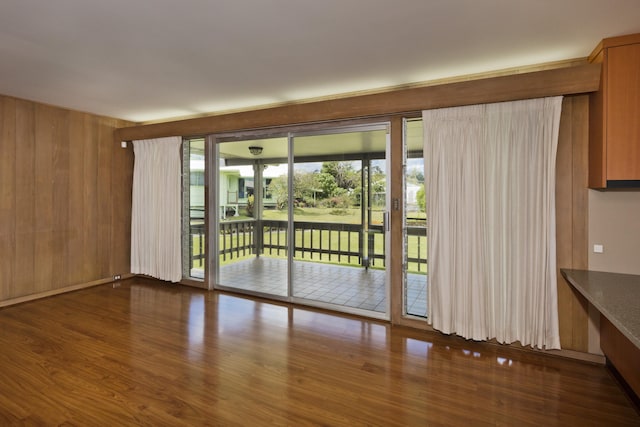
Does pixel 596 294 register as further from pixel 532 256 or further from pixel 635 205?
pixel 635 205

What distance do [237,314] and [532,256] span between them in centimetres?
305

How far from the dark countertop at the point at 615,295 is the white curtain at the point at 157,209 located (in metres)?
4.72

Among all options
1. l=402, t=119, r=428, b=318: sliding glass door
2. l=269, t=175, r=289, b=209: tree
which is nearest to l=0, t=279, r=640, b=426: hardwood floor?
l=402, t=119, r=428, b=318: sliding glass door

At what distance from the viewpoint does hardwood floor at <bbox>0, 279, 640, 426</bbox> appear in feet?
6.81

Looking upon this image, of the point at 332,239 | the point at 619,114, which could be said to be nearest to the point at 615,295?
the point at 619,114

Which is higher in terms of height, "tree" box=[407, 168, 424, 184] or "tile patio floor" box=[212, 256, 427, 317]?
"tree" box=[407, 168, 424, 184]

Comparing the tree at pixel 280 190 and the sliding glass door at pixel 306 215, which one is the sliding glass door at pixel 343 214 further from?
the tree at pixel 280 190

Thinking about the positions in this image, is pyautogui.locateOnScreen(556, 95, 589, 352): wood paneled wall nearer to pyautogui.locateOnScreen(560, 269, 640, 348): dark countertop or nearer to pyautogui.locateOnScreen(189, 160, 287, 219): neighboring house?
pyautogui.locateOnScreen(560, 269, 640, 348): dark countertop

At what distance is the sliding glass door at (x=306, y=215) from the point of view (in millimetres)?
3881

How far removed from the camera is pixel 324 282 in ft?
15.4

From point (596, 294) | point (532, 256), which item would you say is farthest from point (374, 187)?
point (596, 294)

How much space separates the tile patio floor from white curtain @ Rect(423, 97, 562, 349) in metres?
0.42

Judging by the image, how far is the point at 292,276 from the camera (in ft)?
14.0

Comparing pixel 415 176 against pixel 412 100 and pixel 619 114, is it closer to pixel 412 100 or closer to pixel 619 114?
pixel 412 100
